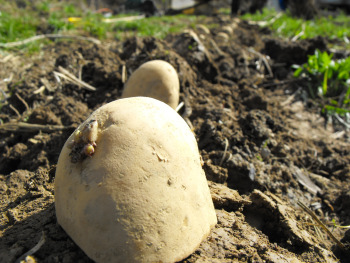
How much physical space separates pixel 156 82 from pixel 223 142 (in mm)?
825

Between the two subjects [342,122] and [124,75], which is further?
[342,122]

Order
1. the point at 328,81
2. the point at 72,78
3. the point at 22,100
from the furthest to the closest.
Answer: the point at 328,81, the point at 72,78, the point at 22,100

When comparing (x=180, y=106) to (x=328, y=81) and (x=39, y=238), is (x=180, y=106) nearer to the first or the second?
(x=39, y=238)

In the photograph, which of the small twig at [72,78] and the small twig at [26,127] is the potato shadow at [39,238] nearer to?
the small twig at [26,127]

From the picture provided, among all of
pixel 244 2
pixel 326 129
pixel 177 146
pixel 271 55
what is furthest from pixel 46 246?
pixel 244 2

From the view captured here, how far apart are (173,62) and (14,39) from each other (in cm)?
257

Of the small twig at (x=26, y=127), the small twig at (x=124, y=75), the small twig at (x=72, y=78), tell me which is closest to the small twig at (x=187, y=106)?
the small twig at (x=124, y=75)

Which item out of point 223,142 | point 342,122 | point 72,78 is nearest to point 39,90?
point 72,78

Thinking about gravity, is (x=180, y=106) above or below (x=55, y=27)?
below

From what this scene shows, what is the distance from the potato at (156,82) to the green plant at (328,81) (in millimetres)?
2364

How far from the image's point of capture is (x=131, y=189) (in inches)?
58.0

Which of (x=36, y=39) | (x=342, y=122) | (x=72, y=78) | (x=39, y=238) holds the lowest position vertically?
(x=342, y=122)

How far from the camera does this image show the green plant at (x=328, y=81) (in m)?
4.21

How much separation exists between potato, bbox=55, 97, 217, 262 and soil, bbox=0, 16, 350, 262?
0.19 m
